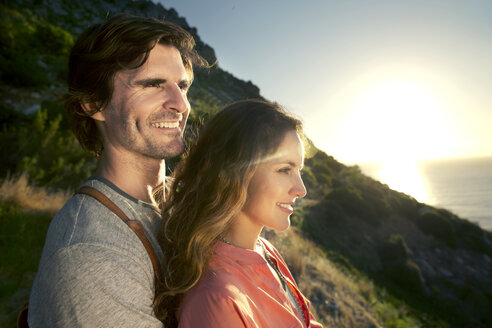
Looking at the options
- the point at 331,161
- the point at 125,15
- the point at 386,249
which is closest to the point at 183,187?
the point at 125,15

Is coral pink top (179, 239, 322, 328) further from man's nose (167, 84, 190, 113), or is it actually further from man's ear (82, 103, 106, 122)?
man's ear (82, 103, 106, 122)

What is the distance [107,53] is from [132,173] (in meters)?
0.84

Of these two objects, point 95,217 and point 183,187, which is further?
point 183,187

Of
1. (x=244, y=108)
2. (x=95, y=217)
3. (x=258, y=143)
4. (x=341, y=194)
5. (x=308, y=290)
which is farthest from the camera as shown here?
(x=341, y=194)

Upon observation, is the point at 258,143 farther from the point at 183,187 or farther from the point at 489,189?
the point at 489,189

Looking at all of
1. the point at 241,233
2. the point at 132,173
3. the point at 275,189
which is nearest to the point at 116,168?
the point at 132,173

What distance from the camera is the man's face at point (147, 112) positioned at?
1.82 meters

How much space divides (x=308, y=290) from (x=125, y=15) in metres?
6.70

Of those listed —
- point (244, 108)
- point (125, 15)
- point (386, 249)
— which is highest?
point (125, 15)

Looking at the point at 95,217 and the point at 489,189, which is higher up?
the point at 489,189

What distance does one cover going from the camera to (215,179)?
1.76 meters

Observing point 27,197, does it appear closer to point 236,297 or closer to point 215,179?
point 215,179

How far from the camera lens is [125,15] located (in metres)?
1.98

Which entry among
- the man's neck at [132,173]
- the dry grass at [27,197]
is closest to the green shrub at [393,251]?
the dry grass at [27,197]
